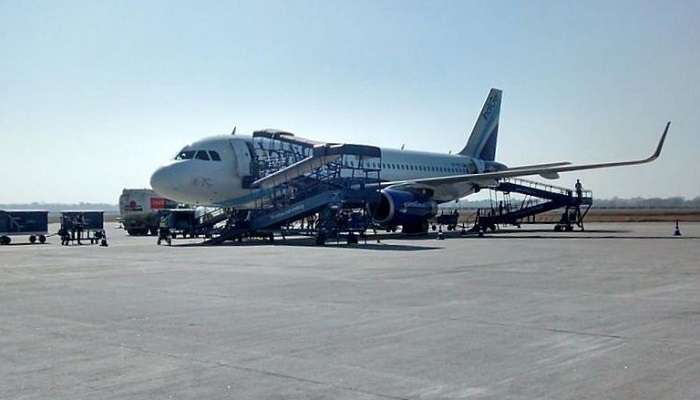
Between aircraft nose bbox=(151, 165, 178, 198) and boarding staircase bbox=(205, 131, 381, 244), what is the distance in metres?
2.46

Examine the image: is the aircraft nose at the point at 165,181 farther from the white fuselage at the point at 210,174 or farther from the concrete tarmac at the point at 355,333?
the concrete tarmac at the point at 355,333

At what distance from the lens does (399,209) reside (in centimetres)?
3048

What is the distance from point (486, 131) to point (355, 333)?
41.3m

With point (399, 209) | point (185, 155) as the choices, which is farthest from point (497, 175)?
point (185, 155)

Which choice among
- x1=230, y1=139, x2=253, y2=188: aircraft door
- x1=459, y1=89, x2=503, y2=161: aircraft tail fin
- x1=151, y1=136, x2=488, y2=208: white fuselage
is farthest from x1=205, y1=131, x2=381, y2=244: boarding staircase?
x1=459, y1=89, x2=503, y2=161: aircraft tail fin

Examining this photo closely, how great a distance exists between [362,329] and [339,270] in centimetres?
731

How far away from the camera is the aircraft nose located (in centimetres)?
2897

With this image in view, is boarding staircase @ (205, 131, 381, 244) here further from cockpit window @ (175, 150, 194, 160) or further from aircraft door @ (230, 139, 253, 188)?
cockpit window @ (175, 150, 194, 160)

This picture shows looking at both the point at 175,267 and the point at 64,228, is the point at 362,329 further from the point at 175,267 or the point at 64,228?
the point at 64,228

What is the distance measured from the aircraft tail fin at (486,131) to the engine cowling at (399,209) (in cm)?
1658

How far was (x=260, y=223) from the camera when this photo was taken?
2916cm

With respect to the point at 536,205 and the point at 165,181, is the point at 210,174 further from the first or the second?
the point at 536,205

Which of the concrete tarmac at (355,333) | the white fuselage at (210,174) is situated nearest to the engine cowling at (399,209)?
the white fuselage at (210,174)

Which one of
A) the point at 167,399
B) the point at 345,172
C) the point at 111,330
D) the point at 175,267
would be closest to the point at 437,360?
the point at 167,399
